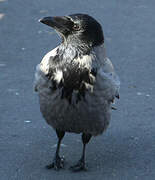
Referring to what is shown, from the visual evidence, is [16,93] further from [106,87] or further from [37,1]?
[37,1]

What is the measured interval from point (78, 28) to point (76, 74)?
36 cm

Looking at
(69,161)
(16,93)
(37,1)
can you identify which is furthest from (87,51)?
(37,1)

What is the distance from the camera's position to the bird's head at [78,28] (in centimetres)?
470

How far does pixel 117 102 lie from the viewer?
255 inches

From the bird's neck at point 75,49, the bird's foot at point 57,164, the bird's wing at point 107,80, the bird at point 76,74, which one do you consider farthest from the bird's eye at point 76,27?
the bird's foot at point 57,164

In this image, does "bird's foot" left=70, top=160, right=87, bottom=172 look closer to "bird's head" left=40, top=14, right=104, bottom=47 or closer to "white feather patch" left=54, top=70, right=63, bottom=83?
"white feather patch" left=54, top=70, right=63, bottom=83

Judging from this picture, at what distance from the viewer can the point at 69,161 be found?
530cm

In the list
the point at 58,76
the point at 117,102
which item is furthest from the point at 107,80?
the point at 117,102

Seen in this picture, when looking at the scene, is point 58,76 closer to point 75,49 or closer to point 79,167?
point 75,49

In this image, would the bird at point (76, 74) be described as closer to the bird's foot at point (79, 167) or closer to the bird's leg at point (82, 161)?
the bird's leg at point (82, 161)

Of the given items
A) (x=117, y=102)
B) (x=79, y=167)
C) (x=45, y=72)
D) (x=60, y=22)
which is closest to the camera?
(x=60, y=22)

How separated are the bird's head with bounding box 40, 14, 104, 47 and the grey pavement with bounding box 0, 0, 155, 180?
1.14 m

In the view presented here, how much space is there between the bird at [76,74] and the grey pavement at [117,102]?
1.87 ft

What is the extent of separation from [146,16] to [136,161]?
4.46 metres
